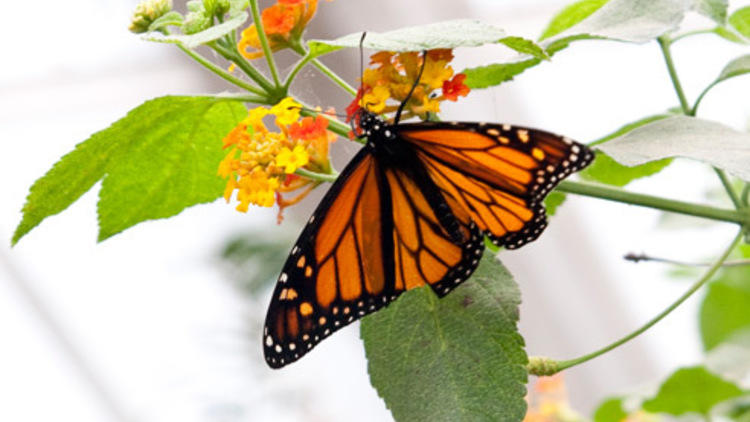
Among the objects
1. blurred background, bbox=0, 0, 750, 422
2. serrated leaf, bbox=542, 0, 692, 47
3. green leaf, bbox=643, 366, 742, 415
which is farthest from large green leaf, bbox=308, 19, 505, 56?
blurred background, bbox=0, 0, 750, 422

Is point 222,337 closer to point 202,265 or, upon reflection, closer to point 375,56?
point 202,265

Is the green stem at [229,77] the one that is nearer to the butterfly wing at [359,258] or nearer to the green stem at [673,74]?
the butterfly wing at [359,258]

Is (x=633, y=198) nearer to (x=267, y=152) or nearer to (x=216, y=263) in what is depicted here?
(x=267, y=152)

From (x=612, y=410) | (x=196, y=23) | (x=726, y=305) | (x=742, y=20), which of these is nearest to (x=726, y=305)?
(x=726, y=305)

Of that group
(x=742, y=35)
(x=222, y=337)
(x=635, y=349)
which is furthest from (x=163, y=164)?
(x=635, y=349)

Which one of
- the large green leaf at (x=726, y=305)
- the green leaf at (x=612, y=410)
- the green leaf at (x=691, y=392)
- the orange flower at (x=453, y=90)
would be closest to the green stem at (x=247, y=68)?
the orange flower at (x=453, y=90)

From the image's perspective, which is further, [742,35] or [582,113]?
→ [582,113]

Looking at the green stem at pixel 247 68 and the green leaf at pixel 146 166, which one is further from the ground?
the green stem at pixel 247 68
